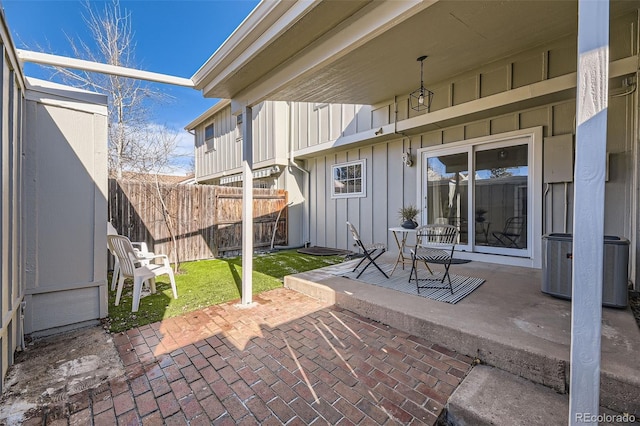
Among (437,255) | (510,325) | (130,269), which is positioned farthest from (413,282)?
(130,269)

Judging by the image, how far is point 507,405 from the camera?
168 cm

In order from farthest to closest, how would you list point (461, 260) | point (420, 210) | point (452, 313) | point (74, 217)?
point (420, 210) < point (461, 260) < point (74, 217) < point (452, 313)

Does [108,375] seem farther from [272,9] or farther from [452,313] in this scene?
[272,9]

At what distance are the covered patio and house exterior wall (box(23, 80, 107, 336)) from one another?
2490mm

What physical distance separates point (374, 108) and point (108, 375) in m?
5.97

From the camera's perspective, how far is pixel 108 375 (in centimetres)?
209

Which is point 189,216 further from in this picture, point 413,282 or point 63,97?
point 413,282

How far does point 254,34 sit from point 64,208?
8.46 feet

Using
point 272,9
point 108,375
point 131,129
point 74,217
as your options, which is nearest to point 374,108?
point 272,9

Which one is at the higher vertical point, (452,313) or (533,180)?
(533,180)

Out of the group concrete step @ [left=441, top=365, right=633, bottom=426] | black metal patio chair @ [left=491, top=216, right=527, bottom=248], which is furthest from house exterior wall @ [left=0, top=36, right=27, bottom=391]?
black metal patio chair @ [left=491, top=216, right=527, bottom=248]

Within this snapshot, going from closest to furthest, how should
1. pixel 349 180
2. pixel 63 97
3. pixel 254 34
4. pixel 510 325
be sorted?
pixel 510 325 → pixel 254 34 → pixel 63 97 → pixel 349 180

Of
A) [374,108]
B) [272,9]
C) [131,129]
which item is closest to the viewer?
[272,9]

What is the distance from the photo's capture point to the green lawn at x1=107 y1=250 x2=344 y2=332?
3.22 m
